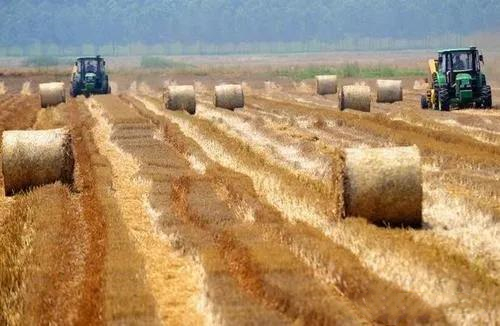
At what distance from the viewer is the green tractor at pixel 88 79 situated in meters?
42.9

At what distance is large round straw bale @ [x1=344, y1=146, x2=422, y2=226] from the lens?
10.2 m

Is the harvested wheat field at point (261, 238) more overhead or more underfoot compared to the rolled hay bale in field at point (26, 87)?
more underfoot

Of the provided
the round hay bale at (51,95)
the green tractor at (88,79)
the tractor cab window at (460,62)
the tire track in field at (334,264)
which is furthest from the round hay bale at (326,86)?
the tire track in field at (334,264)

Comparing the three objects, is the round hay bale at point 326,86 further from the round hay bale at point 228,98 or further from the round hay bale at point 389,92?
the round hay bale at point 228,98

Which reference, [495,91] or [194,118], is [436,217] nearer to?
[194,118]

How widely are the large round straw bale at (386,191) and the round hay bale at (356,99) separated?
57.6 feet

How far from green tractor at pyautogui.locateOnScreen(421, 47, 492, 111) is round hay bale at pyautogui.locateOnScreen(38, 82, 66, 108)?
50.8ft

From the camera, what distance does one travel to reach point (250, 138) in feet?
65.3

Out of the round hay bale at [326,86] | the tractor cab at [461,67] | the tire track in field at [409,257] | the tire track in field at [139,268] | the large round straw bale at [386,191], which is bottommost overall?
the tire track in field at [139,268]

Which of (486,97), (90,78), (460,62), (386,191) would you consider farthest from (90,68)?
(386,191)

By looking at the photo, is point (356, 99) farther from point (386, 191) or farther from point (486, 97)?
point (386, 191)

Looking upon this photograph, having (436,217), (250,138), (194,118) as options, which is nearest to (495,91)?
(194,118)

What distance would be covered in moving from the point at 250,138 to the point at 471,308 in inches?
519

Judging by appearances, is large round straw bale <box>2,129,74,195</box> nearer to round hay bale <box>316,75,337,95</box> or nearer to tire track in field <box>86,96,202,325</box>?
tire track in field <box>86,96,202,325</box>
